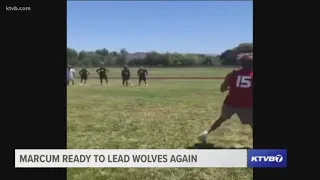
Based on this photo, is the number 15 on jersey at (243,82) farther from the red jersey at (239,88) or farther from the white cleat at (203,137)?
the white cleat at (203,137)

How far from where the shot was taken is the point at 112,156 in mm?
4426

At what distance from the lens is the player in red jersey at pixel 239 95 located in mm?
5002

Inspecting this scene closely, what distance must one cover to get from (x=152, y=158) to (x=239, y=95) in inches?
69.1

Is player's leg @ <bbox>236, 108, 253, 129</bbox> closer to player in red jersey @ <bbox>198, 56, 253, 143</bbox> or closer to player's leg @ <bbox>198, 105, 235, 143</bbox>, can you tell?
player in red jersey @ <bbox>198, 56, 253, 143</bbox>

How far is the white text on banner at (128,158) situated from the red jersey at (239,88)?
3.04 feet

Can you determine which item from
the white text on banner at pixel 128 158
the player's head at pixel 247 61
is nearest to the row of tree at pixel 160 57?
the player's head at pixel 247 61

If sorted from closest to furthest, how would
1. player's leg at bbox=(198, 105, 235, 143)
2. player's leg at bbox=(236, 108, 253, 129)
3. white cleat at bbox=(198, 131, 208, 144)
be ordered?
1. player's leg at bbox=(236, 108, 253, 129)
2. white cleat at bbox=(198, 131, 208, 144)
3. player's leg at bbox=(198, 105, 235, 143)

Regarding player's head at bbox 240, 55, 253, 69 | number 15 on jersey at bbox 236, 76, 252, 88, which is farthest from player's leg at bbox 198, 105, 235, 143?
player's head at bbox 240, 55, 253, 69

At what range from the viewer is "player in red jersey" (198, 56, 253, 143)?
500 centimetres
